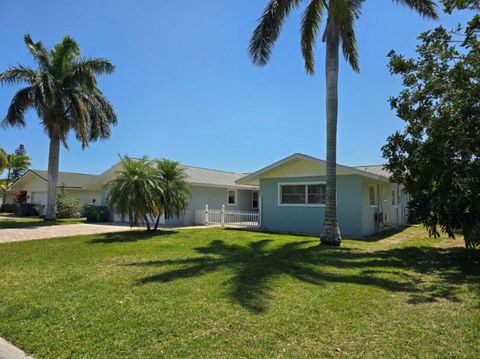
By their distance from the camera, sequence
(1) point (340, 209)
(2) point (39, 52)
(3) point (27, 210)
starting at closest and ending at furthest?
(1) point (340, 209) < (2) point (39, 52) < (3) point (27, 210)

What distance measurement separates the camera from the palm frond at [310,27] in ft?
44.1

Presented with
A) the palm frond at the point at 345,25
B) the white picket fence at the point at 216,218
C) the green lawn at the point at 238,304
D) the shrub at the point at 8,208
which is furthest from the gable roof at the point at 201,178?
the shrub at the point at 8,208

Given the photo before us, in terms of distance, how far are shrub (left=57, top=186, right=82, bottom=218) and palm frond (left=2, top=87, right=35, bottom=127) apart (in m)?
8.28

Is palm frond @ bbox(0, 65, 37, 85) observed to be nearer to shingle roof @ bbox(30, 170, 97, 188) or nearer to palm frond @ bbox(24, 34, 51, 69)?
palm frond @ bbox(24, 34, 51, 69)

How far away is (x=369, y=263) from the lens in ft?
29.9

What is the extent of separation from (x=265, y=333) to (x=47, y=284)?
4734 millimetres

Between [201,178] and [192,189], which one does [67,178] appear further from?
[192,189]

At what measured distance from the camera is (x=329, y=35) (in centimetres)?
1275

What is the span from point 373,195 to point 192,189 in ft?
35.8

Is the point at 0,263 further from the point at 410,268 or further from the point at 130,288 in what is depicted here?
the point at 410,268

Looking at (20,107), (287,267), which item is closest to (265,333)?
(287,267)

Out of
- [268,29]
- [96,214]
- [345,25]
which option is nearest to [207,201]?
[96,214]

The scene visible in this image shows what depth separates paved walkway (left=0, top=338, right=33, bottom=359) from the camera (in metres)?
3.85

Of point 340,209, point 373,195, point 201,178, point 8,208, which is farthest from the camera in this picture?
point 8,208
